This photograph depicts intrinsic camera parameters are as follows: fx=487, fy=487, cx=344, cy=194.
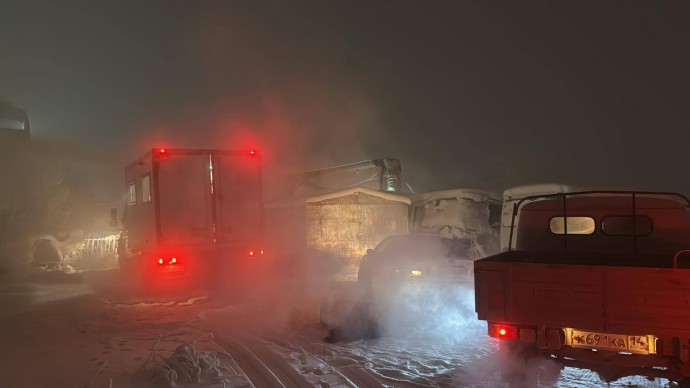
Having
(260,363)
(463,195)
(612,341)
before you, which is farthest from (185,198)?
(463,195)

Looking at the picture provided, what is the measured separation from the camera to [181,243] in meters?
11.6

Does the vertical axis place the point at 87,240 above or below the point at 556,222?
below

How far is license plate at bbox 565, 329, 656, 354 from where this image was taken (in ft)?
13.5

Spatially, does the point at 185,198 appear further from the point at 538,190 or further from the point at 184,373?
the point at 538,190

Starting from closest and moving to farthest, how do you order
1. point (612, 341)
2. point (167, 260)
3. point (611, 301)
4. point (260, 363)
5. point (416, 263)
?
1. point (611, 301)
2. point (612, 341)
3. point (260, 363)
4. point (416, 263)
5. point (167, 260)

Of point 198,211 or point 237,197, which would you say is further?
point 237,197

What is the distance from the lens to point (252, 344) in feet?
23.2

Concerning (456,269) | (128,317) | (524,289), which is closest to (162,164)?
(128,317)

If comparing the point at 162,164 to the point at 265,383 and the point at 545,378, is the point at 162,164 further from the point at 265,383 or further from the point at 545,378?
the point at 545,378

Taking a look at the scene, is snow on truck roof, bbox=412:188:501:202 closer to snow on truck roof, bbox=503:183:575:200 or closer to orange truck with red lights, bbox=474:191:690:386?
snow on truck roof, bbox=503:183:575:200

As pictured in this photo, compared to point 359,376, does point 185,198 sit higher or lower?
higher

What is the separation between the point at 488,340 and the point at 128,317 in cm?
666

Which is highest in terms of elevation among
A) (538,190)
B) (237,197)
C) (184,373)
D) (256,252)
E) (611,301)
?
(237,197)

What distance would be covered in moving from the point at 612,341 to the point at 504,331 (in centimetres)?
90
